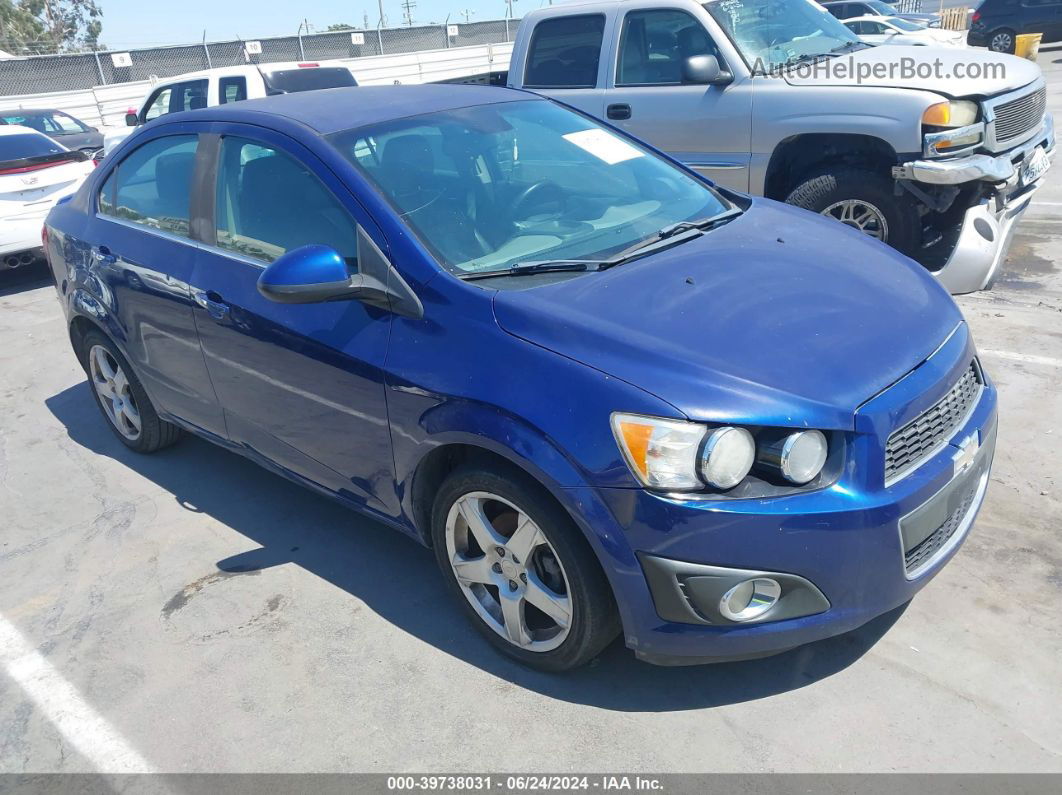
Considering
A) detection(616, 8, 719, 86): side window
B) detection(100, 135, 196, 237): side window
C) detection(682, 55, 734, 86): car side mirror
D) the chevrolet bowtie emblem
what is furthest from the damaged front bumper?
detection(100, 135, 196, 237): side window

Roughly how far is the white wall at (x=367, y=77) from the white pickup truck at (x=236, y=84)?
5688 mm

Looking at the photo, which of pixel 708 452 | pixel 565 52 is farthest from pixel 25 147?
pixel 708 452

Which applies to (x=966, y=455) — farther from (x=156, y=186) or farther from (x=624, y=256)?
(x=156, y=186)

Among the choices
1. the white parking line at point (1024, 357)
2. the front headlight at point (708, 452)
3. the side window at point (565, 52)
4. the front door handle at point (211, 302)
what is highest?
the side window at point (565, 52)

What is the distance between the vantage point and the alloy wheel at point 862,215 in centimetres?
557

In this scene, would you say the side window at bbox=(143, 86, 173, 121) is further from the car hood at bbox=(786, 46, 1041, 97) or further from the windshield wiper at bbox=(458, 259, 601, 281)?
the windshield wiper at bbox=(458, 259, 601, 281)

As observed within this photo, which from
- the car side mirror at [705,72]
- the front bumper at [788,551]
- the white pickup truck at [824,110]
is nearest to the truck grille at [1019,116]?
the white pickup truck at [824,110]

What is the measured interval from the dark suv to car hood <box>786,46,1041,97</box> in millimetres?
17459

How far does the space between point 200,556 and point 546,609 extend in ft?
5.86

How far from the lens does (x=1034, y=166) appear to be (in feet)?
19.2

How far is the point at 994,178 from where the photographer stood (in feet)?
17.3

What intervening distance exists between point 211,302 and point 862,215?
4029 millimetres

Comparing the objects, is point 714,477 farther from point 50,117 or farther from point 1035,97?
point 50,117

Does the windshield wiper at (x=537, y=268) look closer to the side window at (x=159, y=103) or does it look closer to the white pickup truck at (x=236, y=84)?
the white pickup truck at (x=236, y=84)
